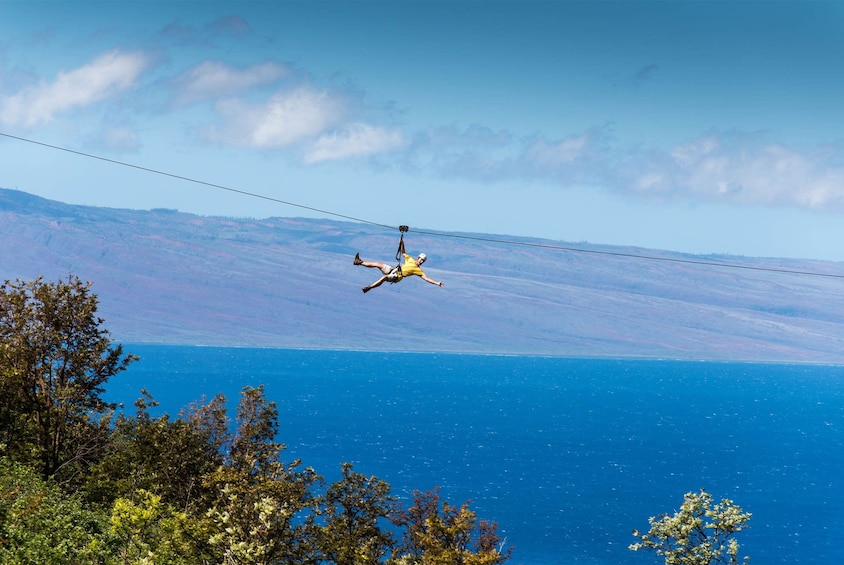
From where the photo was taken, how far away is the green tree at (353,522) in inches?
1441

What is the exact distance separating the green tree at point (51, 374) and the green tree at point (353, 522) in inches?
382

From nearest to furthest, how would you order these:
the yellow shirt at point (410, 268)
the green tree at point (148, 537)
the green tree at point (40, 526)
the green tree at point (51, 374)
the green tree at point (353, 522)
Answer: the green tree at point (40, 526) → the yellow shirt at point (410, 268) → the green tree at point (148, 537) → the green tree at point (353, 522) → the green tree at point (51, 374)

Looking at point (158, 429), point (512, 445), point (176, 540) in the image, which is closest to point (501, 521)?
point (512, 445)

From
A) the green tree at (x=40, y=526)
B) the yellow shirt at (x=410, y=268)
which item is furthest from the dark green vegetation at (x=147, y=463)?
the yellow shirt at (x=410, y=268)

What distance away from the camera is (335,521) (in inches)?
1511

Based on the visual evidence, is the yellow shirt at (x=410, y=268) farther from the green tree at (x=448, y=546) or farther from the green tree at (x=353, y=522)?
the green tree at (x=353, y=522)

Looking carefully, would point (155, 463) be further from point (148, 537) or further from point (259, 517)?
point (259, 517)

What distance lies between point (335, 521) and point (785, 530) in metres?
103

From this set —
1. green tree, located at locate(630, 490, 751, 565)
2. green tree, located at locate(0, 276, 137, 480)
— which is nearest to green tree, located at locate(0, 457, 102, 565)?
green tree, located at locate(0, 276, 137, 480)

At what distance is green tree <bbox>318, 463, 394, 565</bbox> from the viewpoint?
3659cm

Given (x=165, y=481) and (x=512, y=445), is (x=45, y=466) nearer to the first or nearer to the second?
(x=165, y=481)

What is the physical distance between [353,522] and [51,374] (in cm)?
1379

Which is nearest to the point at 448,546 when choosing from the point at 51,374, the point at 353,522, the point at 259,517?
the point at 353,522

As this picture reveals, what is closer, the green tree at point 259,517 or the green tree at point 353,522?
the green tree at point 259,517
